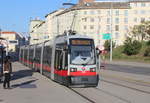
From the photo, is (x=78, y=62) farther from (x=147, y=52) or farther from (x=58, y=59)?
(x=147, y=52)

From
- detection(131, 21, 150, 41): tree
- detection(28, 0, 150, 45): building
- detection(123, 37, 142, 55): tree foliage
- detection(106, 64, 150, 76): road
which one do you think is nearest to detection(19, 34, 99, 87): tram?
detection(106, 64, 150, 76): road

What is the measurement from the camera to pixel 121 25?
450ft

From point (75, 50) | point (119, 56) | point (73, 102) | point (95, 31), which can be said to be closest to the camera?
point (73, 102)

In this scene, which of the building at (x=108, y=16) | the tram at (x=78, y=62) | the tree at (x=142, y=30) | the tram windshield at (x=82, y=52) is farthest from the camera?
the building at (x=108, y=16)

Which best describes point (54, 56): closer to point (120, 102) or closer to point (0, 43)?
point (0, 43)

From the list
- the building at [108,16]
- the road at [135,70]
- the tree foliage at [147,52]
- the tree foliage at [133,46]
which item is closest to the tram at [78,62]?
the road at [135,70]

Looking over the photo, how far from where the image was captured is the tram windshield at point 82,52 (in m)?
21.8

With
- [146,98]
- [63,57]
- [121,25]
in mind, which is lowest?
[146,98]

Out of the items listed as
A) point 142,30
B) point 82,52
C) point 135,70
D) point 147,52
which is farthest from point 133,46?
point 82,52

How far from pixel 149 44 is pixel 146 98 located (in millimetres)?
73166

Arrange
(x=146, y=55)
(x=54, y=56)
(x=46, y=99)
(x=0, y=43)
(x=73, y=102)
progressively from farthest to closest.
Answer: (x=146, y=55), (x=0, y=43), (x=54, y=56), (x=46, y=99), (x=73, y=102)

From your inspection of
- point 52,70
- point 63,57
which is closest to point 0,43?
point 52,70

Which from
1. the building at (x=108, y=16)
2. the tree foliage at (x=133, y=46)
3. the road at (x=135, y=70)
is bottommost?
the road at (x=135, y=70)

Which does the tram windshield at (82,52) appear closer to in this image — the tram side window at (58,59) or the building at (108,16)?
the tram side window at (58,59)
